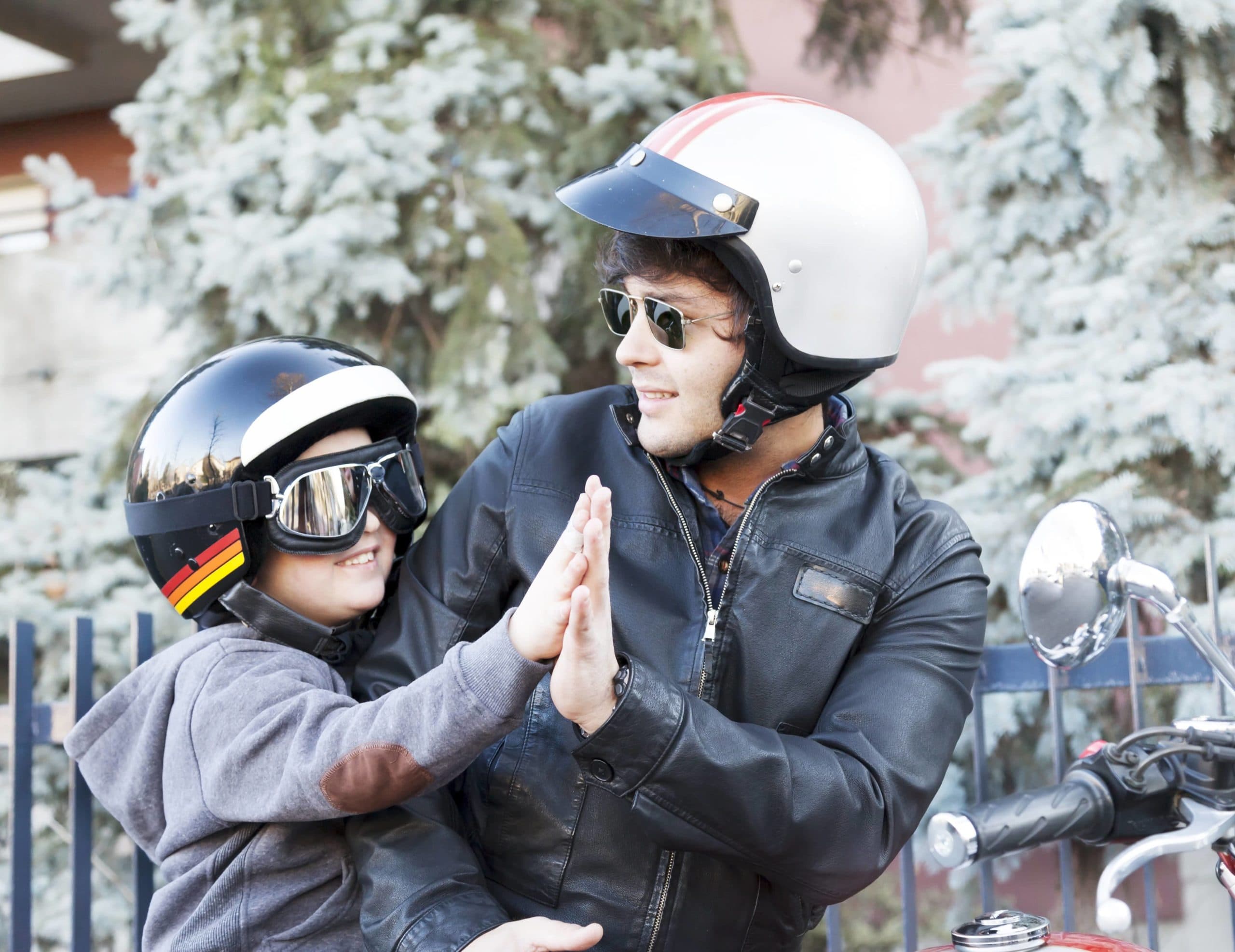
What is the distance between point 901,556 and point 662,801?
2.10 ft

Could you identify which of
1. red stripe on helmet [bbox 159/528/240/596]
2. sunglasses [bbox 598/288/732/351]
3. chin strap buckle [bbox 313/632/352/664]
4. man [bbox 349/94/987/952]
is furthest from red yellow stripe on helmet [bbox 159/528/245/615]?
sunglasses [bbox 598/288/732/351]

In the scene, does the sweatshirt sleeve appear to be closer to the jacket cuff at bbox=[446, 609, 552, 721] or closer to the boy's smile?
the jacket cuff at bbox=[446, 609, 552, 721]

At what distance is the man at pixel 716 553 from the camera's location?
6.16 ft

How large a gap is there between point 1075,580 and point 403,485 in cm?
112

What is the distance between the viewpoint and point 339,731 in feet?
5.84

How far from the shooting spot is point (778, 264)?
2021 mm

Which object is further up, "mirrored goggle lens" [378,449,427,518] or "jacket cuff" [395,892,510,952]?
"mirrored goggle lens" [378,449,427,518]

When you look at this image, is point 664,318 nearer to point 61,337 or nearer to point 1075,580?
point 1075,580

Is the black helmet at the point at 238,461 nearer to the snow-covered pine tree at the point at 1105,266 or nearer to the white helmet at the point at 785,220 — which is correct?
the white helmet at the point at 785,220

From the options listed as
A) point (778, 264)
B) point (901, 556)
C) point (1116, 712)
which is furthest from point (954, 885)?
point (778, 264)

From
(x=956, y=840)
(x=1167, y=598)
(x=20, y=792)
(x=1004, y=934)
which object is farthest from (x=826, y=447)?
(x=20, y=792)

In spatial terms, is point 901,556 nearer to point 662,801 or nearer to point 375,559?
point 662,801

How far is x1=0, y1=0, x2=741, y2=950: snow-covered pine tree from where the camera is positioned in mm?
4980

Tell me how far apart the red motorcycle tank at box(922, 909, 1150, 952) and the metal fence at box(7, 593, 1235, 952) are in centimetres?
137
